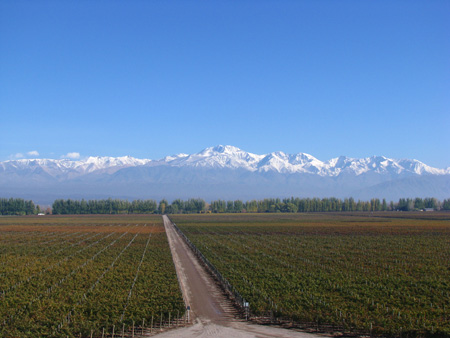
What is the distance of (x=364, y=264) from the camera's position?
45781mm

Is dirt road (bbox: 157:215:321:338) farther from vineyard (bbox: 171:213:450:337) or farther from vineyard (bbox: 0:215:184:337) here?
vineyard (bbox: 171:213:450:337)

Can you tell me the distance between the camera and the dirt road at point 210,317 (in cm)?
2435

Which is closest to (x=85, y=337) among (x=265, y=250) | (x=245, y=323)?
(x=245, y=323)

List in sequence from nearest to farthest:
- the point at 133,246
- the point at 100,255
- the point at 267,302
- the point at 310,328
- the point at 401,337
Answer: the point at 401,337 < the point at 310,328 < the point at 267,302 < the point at 100,255 < the point at 133,246

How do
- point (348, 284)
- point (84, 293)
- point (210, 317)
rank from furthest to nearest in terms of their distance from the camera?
point (348, 284), point (84, 293), point (210, 317)

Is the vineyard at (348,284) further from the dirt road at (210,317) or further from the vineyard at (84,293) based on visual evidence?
the vineyard at (84,293)

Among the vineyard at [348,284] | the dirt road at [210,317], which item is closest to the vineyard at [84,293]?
the dirt road at [210,317]

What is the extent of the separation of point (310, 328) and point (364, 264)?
73.7ft

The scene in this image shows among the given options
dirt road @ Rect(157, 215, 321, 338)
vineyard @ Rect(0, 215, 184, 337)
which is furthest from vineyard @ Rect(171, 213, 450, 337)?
vineyard @ Rect(0, 215, 184, 337)

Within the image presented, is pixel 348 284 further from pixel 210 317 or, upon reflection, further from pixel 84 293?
pixel 84 293

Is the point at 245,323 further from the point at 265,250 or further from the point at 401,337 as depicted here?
the point at 265,250

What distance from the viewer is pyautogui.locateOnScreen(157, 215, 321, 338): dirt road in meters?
24.4

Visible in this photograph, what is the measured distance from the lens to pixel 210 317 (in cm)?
2731

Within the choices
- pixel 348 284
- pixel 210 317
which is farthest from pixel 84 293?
pixel 348 284
